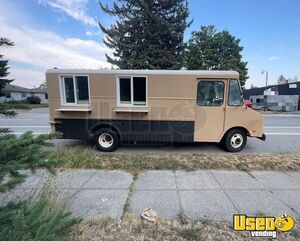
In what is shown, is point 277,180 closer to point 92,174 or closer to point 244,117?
point 244,117

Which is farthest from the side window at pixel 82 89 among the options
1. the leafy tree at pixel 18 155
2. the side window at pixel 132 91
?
the leafy tree at pixel 18 155

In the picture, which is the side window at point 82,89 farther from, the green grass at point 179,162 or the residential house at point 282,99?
the residential house at point 282,99

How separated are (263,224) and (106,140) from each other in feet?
16.3

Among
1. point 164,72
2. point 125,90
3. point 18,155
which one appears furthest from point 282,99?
point 18,155

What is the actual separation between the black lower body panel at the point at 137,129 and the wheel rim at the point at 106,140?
1.08 feet

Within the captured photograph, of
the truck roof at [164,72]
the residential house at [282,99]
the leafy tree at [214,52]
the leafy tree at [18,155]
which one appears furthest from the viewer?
the leafy tree at [214,52]

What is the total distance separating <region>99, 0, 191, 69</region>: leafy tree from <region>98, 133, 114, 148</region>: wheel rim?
14985mm

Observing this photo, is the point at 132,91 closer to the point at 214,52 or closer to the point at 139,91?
the point at 139,91

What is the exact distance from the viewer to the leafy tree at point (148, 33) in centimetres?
2002

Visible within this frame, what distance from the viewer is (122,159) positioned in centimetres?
538

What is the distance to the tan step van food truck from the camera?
6.09 metres

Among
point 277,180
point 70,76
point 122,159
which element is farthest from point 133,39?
point 277,180

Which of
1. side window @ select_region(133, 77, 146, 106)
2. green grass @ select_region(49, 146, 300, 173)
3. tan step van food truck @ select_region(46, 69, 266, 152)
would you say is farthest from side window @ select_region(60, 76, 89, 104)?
green grass @ select_region(49, 146, 300, 173)

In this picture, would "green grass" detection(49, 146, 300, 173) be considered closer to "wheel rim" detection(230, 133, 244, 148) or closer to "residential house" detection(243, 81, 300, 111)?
"wheel rim" detection(230, 133, 244, 148)
